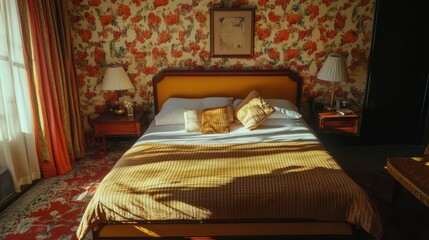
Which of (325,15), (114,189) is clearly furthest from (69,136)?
(325,15)

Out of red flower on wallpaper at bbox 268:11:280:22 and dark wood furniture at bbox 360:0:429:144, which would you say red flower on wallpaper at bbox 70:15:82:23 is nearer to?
red flower on wallpaper at bbox 268:11:280:22

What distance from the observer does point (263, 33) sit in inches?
152

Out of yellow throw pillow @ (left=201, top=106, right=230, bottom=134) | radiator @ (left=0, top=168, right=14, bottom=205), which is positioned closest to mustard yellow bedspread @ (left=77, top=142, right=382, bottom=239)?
yellow throw pillow @ (left=201, top=106, right=230, bottom=134)

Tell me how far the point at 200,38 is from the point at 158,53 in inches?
20.6

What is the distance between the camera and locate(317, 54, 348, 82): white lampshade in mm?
3592

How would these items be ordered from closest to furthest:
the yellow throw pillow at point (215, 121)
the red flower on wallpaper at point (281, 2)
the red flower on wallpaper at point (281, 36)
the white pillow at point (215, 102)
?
the yellow throw pillow at point (215, 121), the white pillow at point (215, 102), the red flower on wallpaper at point (281, 2), the red flower on wallpaper at point (281, 36)

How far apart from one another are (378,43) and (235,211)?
9.10ft

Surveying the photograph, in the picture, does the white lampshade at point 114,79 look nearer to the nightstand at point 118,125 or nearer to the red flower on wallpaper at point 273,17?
the nightstand at point 118,125

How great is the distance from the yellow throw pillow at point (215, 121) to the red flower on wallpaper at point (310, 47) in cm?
128

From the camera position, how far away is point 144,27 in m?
3.84

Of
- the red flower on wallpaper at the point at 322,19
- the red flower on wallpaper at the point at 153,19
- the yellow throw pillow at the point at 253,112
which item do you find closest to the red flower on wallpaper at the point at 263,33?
the red flower on wallpaper at the point at 322,19

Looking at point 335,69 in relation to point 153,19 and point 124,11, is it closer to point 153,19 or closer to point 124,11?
point 153,19

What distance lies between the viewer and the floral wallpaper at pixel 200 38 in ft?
12.4

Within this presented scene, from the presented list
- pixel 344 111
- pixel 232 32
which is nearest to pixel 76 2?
pixel 232 32
